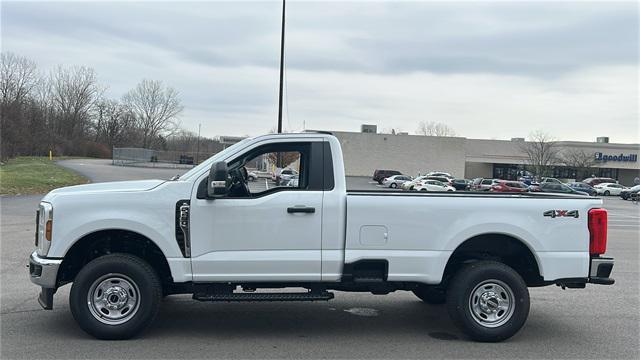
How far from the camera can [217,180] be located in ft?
17.1

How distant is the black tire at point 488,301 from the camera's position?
5.61 m

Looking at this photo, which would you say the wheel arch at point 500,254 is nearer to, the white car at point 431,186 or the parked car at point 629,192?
the white car at point 431,186

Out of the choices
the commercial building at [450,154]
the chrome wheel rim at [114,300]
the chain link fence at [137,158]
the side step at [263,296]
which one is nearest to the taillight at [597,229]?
the side step at [263,296]

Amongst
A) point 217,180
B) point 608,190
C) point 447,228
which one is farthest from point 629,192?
point 217,180

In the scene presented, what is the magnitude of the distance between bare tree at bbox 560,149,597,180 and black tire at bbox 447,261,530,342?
7666 centimetres

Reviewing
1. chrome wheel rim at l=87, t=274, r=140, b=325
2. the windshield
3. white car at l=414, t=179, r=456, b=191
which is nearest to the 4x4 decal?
the windshield

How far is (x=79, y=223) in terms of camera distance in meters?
5.31

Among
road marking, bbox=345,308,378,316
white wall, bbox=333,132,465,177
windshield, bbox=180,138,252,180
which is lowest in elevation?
road marking, bbox=345,308,378,316

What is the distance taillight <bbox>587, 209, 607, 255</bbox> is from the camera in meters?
5.76

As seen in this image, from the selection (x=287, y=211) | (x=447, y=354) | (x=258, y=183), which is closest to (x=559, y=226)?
(x=447, y=354)

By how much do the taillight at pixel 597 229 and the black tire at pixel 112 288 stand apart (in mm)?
4503

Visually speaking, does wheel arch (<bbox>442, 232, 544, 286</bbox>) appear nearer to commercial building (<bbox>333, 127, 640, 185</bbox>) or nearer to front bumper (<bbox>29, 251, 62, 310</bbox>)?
front bumper (<bbox>29, 251, 62, 310</bbox>)

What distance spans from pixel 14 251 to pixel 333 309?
22.6 ft

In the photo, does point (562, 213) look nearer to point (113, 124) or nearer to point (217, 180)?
point (217, 180)
